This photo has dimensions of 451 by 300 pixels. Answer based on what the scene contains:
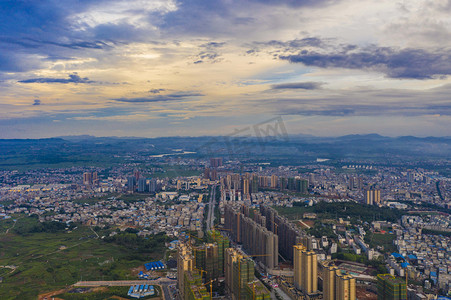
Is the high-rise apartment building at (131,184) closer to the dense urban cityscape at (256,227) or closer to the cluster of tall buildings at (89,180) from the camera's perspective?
the dense urban cityscape at (256,227)

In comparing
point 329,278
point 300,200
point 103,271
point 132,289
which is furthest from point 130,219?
point 329,278

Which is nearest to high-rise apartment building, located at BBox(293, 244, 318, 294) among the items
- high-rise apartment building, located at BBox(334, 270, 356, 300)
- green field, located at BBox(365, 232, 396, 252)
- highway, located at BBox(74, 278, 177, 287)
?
high-rise apartment building, located at BBox(334, 270, 356, 300)

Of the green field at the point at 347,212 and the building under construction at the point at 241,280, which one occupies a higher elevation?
the building under construction at the point at 241,280

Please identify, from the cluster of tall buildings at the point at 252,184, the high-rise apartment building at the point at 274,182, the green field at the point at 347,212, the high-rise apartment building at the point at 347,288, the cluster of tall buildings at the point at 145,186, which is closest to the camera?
the high-rise apartment building at the point at 347,288

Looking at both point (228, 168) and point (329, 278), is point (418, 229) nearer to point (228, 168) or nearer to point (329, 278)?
point (329, 278)

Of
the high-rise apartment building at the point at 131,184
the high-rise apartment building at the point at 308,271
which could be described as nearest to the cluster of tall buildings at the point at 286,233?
the high-rise apartment building at the point at 308,271
